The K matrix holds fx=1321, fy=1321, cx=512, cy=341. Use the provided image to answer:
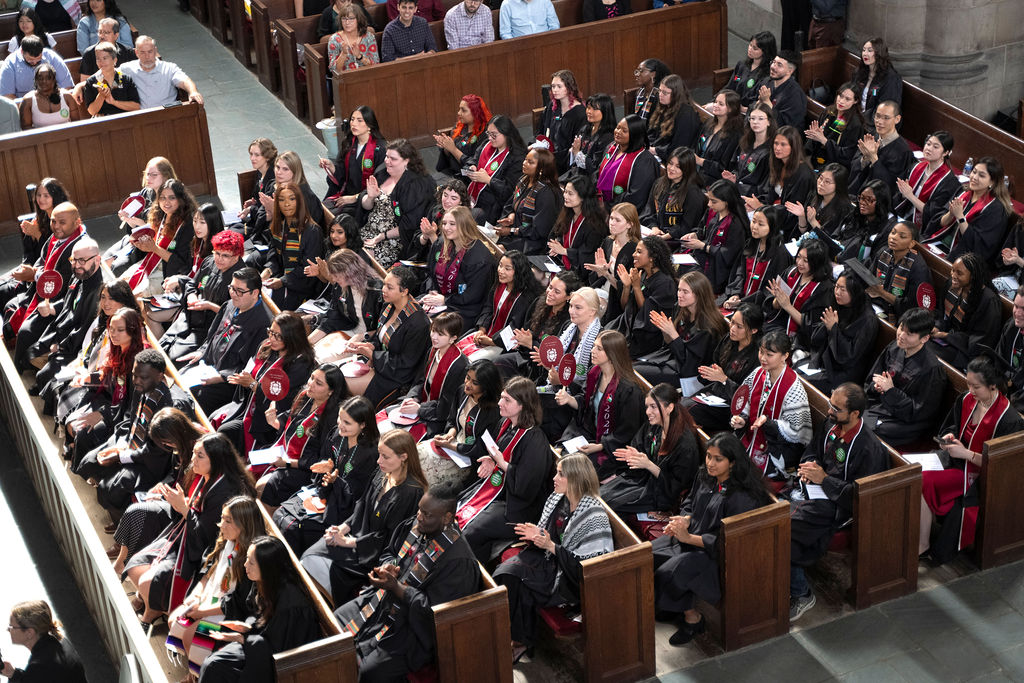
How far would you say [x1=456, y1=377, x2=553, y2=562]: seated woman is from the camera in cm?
754

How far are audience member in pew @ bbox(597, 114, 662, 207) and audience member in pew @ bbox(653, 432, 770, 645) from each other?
187 inches

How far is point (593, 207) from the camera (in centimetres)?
1075

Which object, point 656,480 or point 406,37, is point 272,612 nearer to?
point 656,480

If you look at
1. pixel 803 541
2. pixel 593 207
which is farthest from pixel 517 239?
pixel 803 541

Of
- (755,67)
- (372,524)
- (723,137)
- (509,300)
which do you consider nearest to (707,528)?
(372,524)

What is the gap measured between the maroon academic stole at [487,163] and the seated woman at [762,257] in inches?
104

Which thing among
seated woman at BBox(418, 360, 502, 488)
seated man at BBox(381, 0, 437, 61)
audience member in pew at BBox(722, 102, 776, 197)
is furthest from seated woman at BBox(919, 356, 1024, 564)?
seated man at BBox(381, 0, 437, 61)

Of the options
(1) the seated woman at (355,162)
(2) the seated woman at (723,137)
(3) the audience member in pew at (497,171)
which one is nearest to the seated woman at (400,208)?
(1) the seated woman at (355,162)

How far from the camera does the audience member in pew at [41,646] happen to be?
21.1ft

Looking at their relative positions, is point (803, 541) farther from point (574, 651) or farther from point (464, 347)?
point (464, 347)

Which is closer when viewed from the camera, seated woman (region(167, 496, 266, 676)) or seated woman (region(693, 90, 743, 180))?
seated woman (region(167, 496, 266, 676))

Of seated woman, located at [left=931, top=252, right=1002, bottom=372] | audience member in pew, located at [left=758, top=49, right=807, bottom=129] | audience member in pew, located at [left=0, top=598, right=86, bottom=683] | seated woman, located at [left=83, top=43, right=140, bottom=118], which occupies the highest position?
seated woman, located at [left=83, top=43, right=140, bottom=118]

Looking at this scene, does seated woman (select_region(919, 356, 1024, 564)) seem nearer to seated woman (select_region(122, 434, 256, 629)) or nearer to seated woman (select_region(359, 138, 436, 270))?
seated woman (select_region(122, 434, 256, 629))

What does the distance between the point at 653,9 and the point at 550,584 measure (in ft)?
30.1
